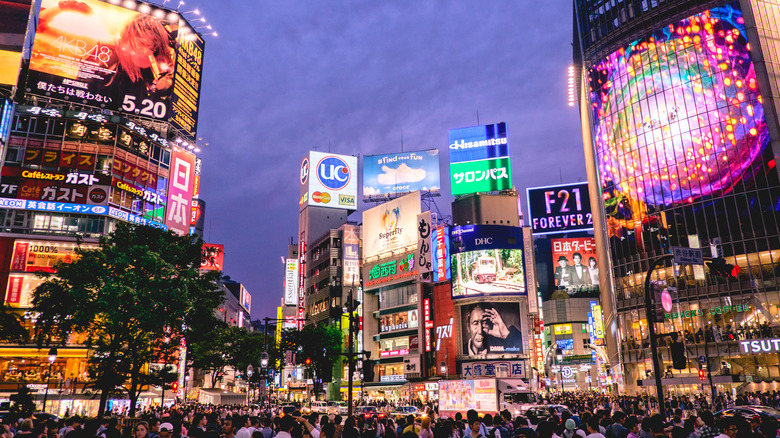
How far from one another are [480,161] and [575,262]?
46779 millimetres

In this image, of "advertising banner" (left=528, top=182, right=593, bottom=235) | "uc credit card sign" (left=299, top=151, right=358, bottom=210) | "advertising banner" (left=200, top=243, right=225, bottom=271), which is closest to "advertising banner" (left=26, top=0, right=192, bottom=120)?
"advertising banner" (left=200, top=243, right=225, bottom=271)

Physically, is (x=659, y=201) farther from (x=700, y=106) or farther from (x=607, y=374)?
(x=607, y=374)

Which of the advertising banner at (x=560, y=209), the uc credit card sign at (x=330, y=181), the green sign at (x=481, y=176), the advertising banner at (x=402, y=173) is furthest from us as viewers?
the uc credit card sign at (x=330, y=181)

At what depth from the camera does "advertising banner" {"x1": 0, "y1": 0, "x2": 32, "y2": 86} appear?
52312 millimetres

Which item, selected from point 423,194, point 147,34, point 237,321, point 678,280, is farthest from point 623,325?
point 237,321

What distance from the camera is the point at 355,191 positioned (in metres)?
119

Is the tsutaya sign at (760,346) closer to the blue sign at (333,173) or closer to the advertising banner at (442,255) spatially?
the advertising banner at (442,255)

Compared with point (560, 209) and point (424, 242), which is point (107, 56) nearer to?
point (424, 242)

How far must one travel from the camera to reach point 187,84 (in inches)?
2618

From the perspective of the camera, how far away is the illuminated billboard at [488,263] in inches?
2795

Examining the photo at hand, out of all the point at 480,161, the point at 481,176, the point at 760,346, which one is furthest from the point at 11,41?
the point at 760,346

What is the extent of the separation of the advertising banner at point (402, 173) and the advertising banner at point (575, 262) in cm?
3994

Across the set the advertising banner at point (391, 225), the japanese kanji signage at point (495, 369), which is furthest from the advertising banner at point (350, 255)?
the japanese kanji signage at point (495, 369)

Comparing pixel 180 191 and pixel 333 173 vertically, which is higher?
pixel 333 173
